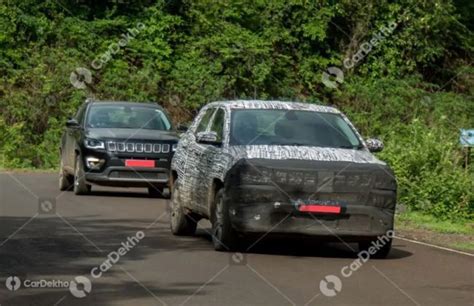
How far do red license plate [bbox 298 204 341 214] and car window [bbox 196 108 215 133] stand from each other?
3112 millimetres

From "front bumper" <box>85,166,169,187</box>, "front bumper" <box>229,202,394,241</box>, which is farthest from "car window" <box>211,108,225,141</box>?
"front bumper" <box>85,166,169,187</box>

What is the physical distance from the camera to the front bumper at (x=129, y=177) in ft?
78.5

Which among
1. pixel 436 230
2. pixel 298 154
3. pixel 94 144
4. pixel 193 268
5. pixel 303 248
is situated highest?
pixel 298 154

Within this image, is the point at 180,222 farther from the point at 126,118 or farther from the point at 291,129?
the point at 126,118

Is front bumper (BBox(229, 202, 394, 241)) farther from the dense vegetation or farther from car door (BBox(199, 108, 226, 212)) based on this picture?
the dense vegetation

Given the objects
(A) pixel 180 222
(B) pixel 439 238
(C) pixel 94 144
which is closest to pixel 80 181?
(C) pixel 94 144

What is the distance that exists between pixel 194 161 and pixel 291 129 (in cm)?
150

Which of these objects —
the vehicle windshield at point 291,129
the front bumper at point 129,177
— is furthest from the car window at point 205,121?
the front bumper at point 129,177

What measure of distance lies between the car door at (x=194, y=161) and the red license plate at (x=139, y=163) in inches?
243

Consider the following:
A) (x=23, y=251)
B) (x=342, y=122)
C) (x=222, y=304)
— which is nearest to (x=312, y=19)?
(x=342, y=122)

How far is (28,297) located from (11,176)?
62.4 ft

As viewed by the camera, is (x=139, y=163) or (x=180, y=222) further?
(x=139, y=163)

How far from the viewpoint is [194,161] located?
1678cm

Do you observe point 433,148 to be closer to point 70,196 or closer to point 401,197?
point 401,197
